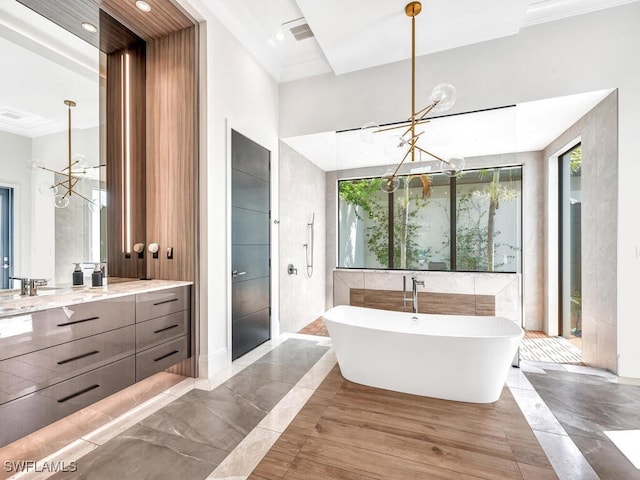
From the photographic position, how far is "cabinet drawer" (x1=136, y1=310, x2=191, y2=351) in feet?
7.16

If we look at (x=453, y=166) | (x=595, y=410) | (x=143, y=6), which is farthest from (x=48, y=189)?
(x=595, y=410)

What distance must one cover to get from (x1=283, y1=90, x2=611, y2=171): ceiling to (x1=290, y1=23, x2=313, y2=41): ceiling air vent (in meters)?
0.98

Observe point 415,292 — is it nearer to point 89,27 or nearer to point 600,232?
point 600,232

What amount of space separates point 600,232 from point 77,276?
4428 mm

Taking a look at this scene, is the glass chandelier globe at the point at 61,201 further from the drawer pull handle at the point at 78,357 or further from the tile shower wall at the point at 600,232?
the tile shower wall at the point at 600,232

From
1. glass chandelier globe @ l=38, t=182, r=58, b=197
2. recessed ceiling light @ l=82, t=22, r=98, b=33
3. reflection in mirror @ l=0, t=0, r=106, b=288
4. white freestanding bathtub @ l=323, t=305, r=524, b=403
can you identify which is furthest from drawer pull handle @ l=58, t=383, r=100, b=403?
recessed ceiling light @ l=82, t=22, r=98, b=33

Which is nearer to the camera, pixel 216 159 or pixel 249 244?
pixel 216 159

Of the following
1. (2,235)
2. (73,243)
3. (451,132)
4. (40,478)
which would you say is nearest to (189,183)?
(73,243)

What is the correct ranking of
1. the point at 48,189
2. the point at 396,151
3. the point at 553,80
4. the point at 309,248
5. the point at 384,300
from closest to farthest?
the point at 48,189, the point at 553,80, the point at 396,151, the point at 384,300, the point at 309,248

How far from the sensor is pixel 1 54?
1802 mm

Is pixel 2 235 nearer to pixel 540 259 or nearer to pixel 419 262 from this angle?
pixel 419 262

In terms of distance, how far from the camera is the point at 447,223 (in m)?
3.09

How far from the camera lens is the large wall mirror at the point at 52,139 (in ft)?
6.08

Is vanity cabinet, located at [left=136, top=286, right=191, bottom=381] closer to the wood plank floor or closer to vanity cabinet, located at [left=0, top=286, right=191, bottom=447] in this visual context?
vanity cabinet, located at [left=0, top=286, right=191, bottom=447]
